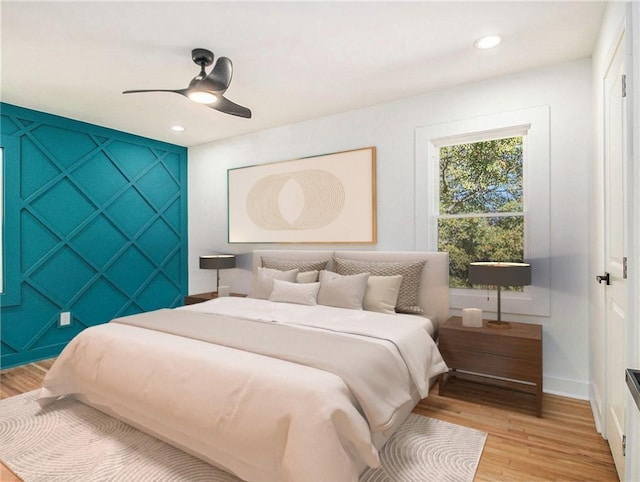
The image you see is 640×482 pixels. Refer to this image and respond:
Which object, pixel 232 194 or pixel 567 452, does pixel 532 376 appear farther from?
pixel 232 194

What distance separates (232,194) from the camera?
4.87 metres

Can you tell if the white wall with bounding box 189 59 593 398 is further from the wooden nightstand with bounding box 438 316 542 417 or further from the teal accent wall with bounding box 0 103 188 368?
the teal accent wall with bounding box 0 103 188 368

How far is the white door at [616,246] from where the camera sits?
5.85 feet

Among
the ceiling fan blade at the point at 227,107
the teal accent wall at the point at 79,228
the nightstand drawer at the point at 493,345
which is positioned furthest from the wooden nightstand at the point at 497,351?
the teal accent wall at the point at 79,228

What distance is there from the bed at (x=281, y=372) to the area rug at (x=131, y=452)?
0.33 ft

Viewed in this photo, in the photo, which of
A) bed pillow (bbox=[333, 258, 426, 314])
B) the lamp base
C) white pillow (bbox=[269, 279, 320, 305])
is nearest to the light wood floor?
the lamp base

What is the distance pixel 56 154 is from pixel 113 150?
2.13 feet

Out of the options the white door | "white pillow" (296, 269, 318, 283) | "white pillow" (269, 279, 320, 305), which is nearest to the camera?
the white door

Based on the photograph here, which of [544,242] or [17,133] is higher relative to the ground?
[17,133]

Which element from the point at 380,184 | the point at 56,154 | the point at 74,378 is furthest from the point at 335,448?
the point at 56,154

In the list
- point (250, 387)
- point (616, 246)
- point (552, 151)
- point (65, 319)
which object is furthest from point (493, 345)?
point (65, 319)

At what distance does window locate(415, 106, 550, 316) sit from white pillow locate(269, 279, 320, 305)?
110 cm

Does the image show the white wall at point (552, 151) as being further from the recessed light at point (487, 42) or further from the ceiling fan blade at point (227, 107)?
the ceiling fan blade at point (227, 107)

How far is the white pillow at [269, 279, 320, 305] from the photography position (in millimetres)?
3329
